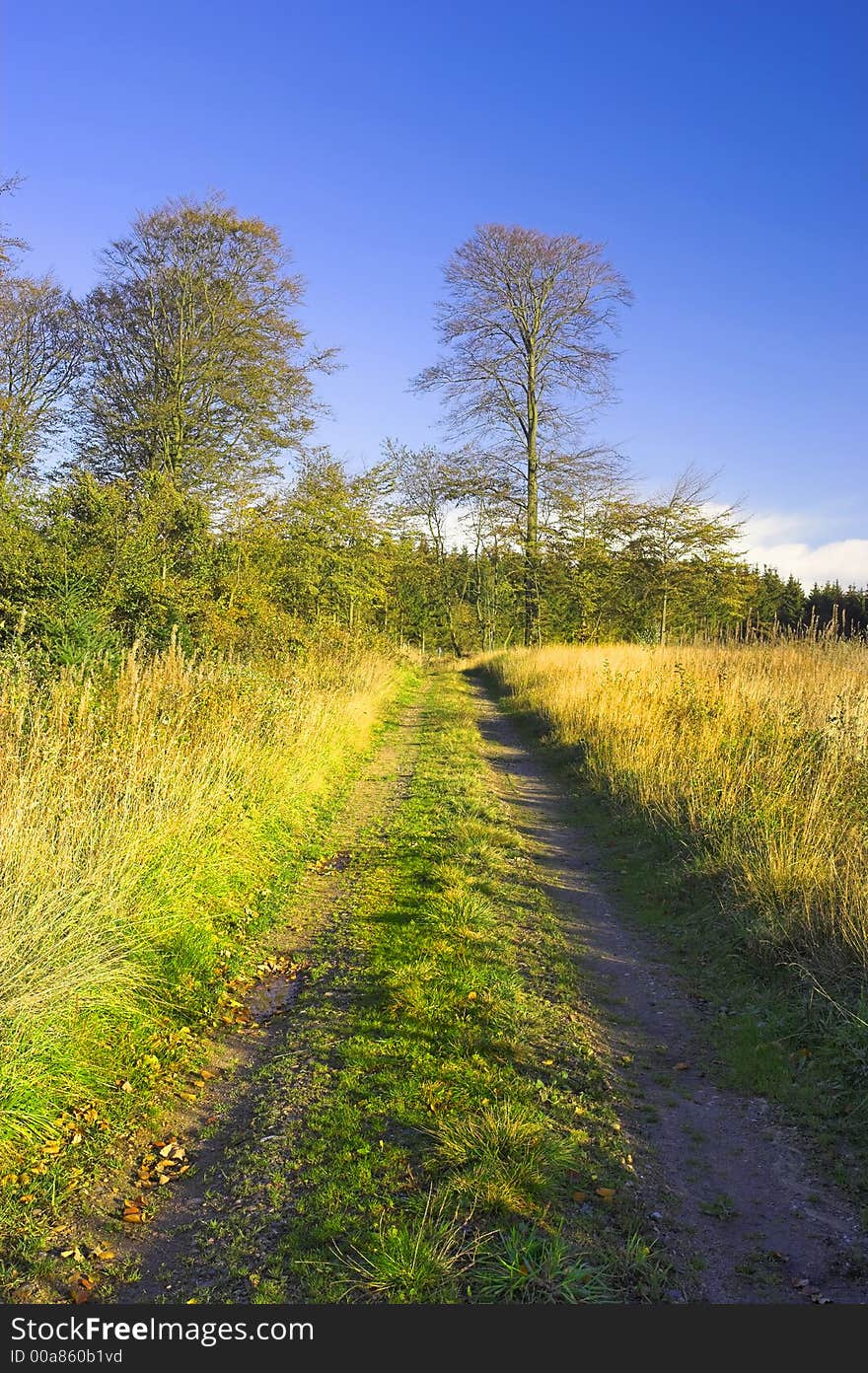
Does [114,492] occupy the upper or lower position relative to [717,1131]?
upper

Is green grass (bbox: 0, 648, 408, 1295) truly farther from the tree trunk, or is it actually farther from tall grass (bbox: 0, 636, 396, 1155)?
the tree trunk

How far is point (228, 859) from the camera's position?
661 cm

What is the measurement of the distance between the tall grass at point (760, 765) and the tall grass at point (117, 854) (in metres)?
3.93

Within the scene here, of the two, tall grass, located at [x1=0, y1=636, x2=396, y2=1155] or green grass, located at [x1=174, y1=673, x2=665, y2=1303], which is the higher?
tall grass, located at [x1=0, y1=636, x2=396, y2=1155]

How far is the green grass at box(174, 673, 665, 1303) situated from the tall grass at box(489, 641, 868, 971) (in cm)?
166

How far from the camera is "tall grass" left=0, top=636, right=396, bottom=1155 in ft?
12.3

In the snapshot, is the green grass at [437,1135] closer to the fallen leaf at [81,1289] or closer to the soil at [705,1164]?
the soil at [705,1164]

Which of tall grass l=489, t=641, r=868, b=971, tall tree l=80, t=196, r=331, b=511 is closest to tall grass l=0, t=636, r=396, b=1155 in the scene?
tall grass l=489, t=641, r=868, b=971

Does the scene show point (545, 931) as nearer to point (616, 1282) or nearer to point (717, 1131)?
point (717, 1131)

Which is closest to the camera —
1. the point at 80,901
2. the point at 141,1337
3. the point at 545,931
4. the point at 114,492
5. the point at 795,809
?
the point at 141,1337

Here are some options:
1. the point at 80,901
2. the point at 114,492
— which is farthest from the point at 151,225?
the point at 80,901

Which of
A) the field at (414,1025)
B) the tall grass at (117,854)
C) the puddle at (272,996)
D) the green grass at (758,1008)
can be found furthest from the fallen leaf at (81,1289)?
the green grass at (758,1008)

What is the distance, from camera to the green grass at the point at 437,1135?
2.67 meters

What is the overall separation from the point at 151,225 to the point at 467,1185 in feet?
84.8
